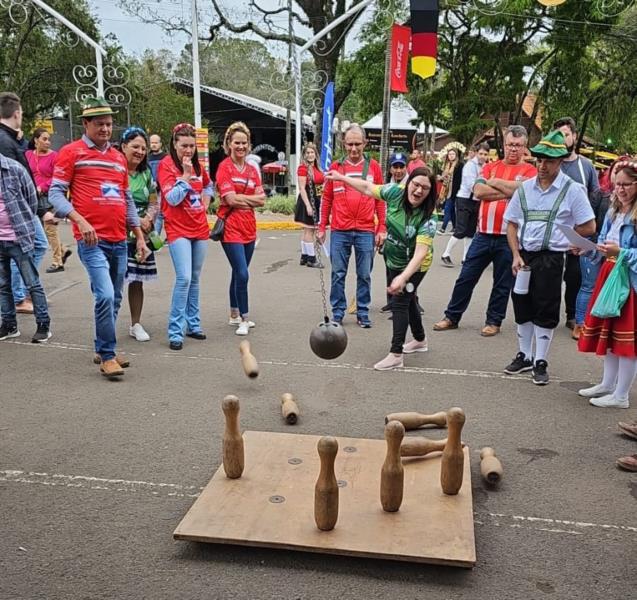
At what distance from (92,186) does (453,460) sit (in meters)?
3.70

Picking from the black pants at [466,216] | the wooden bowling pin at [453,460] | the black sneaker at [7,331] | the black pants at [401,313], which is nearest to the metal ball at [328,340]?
the wooden bowling pin at [453,460]

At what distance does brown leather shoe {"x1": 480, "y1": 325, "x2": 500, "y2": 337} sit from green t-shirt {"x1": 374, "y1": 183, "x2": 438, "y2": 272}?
1580 mm

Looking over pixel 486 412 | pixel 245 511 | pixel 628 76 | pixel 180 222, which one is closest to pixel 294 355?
pixel 180 222

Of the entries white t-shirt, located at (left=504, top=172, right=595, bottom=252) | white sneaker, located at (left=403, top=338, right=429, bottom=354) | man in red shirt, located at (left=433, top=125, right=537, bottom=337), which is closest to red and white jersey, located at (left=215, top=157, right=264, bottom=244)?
white sneaker, located at (left=403, top=338, right=429, bottom=354)

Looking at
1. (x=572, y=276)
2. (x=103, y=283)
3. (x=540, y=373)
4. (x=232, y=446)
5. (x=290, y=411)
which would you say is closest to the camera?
(x=232, y=446)

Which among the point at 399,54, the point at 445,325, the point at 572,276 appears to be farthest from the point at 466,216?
the point at 399,54

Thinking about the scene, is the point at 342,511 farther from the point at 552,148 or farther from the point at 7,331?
the point at 7,331

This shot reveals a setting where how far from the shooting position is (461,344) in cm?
691

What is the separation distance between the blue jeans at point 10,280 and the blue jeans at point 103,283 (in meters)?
1.26

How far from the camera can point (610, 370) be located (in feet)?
17.3

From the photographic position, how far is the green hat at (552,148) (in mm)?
5230

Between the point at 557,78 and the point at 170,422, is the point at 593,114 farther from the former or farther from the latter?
the point at 170,422

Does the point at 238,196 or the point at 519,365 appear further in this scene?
the point at 238,196

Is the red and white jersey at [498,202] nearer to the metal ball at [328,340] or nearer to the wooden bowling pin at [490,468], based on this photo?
the metal ball at [328,340]
